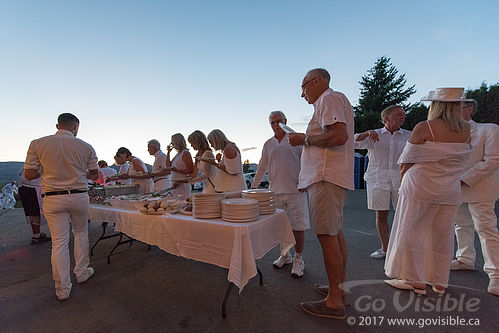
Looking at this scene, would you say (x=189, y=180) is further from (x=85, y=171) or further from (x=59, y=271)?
(x=59, y=271)

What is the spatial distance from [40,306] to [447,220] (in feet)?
12.7

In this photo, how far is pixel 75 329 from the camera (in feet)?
5.95

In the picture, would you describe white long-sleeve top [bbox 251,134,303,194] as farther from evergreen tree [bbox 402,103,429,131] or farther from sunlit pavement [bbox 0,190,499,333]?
evergreen tree [bbox 402,103,429,131]

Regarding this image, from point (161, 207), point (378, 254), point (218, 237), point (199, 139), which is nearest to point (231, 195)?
point (218, 237)

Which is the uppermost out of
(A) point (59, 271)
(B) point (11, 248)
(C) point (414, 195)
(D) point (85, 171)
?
(D) point (85, 171)

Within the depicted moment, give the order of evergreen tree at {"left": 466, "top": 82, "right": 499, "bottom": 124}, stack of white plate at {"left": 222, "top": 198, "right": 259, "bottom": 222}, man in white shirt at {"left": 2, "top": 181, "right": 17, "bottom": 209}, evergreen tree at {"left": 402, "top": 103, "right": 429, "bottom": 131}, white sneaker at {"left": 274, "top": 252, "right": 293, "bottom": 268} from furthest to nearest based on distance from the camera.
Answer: evergreen tree at {"left": 402, "top": 103, "right": 429, "bottom": 131}, evergreen tree at {"left": 466, "top": 82, "right": 499, "bottom": 124}, man in white shirt at {"left": 2, "top": 181, "right": 17, "bottom": 209}, white sneaker at {"left": 274, "top": 252, "right": 293, "bottom": 268}, stack of white plate at {"left": 222, "top": 198, "right": 259, "bottom": 222}

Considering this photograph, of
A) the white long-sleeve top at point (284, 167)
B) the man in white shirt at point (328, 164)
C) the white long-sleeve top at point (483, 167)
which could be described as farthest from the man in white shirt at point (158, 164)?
the white long-sleeve top at point (483, 167)

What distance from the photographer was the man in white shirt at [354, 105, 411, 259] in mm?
2908

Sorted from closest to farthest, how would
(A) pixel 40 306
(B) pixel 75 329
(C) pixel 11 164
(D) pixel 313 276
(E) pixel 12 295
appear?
(B) pixel 75 329 → (A) pixel 40 306 → (E) pixel 12 295 → (D) pixel 313 276 → (C) pixel 11 164

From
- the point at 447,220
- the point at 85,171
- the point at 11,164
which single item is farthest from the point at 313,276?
the point at 11,164

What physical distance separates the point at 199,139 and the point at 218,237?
1967mm

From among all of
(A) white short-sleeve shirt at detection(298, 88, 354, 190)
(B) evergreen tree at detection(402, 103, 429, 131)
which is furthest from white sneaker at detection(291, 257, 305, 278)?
(B) evergreen tree at detection(402, 103, 429, 131)

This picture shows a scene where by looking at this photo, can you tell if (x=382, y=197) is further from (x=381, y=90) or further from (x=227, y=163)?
(x=381, y=90)

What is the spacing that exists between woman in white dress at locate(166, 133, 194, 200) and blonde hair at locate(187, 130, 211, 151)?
333 mm
